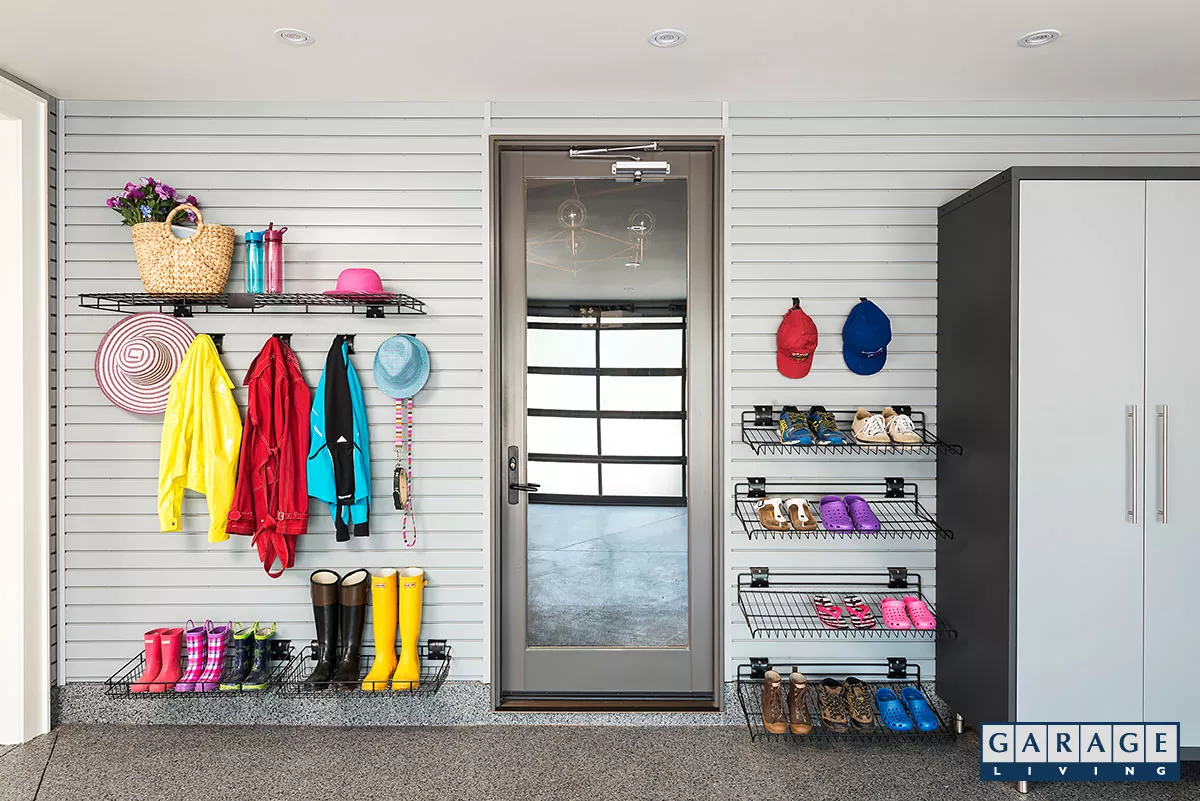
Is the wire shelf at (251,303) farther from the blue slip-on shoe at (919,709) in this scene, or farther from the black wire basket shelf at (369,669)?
the blue slip-on shoe at (919,709)

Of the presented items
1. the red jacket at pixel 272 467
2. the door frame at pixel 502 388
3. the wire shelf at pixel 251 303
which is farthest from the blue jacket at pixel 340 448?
the door frame at pixel 502 388

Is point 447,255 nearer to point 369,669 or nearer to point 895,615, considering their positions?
point 369,669

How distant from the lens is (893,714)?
2930 millimetres

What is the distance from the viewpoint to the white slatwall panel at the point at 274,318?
317 cm

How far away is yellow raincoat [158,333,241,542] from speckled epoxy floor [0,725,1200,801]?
87 centimetres

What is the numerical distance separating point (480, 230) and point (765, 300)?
1252 millimetres

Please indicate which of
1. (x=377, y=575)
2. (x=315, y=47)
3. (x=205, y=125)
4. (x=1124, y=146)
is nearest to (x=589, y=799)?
(x=377, y=575)

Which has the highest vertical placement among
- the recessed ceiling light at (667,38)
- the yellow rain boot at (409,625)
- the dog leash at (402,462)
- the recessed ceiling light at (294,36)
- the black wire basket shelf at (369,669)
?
the recessed ceiling light at (667,38)

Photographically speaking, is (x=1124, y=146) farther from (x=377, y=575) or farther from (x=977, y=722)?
(x=377, y=575)

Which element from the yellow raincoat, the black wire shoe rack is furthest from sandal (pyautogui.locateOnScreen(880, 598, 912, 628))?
the yellow raincoat

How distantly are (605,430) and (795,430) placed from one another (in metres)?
0.81

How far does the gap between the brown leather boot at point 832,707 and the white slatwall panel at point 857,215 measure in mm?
187

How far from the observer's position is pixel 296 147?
318 centimetres

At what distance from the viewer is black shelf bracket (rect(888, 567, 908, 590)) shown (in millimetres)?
3174
